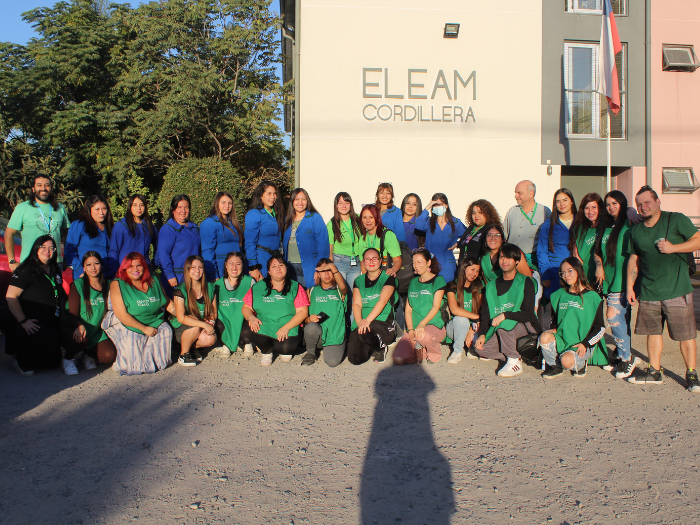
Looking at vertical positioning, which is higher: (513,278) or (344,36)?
(344,36)

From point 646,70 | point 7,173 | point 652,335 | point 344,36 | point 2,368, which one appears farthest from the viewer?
point 7,173

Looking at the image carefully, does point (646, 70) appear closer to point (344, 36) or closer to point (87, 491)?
point (344, 36)

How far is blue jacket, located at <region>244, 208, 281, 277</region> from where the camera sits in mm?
6148

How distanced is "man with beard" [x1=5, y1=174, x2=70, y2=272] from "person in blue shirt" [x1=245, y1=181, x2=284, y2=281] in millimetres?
2144

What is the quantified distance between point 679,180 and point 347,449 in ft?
36.8

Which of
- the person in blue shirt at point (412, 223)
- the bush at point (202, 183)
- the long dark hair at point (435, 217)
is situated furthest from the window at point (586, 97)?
the bush at point (202, 183)

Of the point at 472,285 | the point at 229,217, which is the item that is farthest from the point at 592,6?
the point at 229,217

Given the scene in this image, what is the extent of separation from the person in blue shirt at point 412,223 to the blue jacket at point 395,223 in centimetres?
14

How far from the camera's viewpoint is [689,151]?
11.6 metres

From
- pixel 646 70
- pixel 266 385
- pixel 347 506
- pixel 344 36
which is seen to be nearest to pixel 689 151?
pixel 646 70

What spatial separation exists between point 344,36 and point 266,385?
7953 mm

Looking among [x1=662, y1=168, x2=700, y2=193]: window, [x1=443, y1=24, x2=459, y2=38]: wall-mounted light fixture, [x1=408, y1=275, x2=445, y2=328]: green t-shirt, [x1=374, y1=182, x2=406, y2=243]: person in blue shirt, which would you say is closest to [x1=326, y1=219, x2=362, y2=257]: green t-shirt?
[x1=374, y1=182, x2=406, y2=243]: person in blue shirt

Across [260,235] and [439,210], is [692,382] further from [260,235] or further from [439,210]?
[260,235]

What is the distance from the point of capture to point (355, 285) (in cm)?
583
